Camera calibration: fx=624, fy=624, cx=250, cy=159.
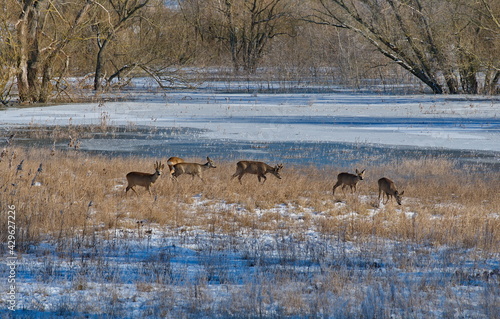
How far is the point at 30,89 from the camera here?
28.8 m

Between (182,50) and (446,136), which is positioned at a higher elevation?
(182,50)

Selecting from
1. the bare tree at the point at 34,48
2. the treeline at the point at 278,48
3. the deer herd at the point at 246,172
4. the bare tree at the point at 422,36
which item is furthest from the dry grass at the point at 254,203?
the bare tree at the point at 422,36

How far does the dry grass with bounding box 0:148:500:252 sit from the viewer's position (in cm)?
808

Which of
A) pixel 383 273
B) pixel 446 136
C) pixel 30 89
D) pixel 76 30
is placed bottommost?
pixel 383 273

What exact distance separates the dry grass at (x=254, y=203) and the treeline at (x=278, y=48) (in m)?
15.9

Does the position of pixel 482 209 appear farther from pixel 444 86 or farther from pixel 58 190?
pixel 444 86

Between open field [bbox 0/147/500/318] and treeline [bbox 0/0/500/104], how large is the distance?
17.5 m

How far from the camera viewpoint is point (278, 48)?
1729 inches

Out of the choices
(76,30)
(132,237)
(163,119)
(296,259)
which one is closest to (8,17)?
(76,30)

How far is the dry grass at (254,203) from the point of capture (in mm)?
8078

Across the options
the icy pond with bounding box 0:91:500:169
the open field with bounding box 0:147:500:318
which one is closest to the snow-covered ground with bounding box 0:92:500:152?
the icy pond with bounding box 0:91:500:169

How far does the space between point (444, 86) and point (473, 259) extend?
1162 inches

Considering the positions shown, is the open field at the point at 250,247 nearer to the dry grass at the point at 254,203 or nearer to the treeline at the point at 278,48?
the dry grass at the point at 254,203

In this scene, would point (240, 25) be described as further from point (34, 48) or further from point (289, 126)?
point (289, 126)
